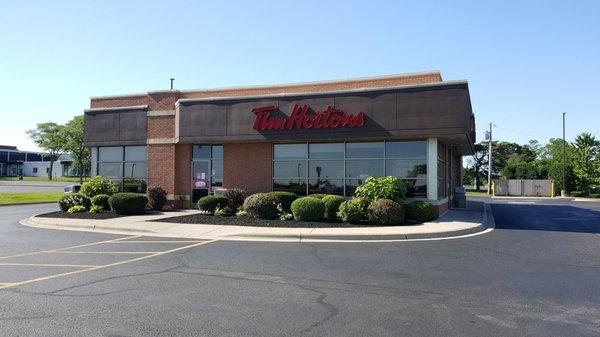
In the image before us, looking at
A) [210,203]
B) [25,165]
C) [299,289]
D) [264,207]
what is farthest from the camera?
[25,165]

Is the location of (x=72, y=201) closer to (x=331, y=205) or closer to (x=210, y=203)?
(x=210, y=203)

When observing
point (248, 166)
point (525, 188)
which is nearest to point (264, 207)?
point (248, 166)

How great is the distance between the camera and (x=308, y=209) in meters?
16.4

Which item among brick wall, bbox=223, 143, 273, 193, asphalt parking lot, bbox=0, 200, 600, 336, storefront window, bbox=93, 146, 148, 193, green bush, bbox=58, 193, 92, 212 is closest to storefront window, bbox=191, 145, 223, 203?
brick wall, bbox=223, 143, 273, 193

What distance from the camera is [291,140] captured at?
65.2 ft

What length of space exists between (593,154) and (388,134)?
51189 millimetres

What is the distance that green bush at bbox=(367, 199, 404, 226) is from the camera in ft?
51.0

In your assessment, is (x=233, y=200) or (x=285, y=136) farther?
(x=285, y=136)

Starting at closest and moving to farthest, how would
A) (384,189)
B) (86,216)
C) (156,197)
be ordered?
(384,189) < (86,216) < (156,197)

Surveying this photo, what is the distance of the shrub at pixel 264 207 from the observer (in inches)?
676

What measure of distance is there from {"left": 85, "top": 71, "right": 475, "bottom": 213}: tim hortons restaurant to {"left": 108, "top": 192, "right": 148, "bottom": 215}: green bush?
2.96 metres

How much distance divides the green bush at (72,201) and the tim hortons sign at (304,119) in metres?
8.26

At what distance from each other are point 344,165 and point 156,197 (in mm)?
8932

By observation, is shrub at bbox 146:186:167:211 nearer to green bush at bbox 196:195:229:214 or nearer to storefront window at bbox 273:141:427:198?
green bush at bbox 196:195:229:214
